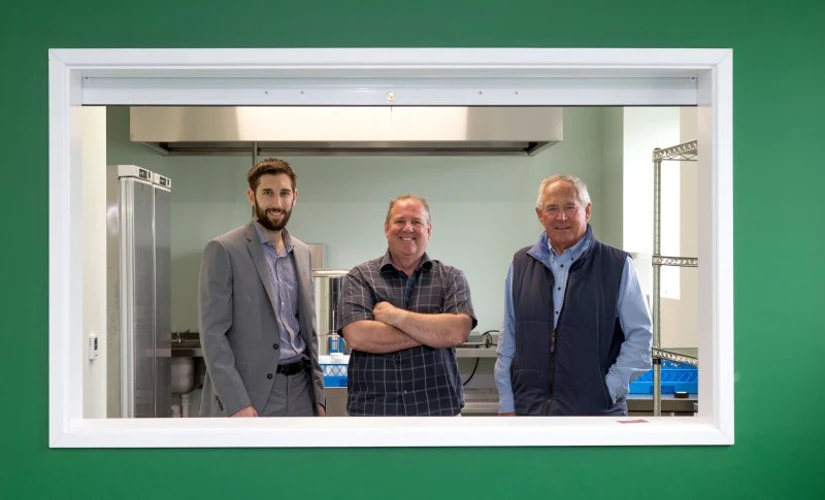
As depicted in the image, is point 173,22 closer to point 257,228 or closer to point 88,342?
point 257,228

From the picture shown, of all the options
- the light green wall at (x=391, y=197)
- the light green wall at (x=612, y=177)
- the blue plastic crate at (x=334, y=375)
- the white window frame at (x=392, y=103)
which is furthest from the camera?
the light green wall at (x=391, y=197)

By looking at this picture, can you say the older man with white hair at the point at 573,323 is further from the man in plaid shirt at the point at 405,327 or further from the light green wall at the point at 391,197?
the light green wall at the point at 391,197

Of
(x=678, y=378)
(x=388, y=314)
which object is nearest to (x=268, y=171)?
(x=388, y=314)

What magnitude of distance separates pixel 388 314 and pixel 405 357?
0.51 feet

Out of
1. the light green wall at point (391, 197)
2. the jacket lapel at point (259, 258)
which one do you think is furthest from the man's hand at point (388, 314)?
the light green wall at point (391, 197)

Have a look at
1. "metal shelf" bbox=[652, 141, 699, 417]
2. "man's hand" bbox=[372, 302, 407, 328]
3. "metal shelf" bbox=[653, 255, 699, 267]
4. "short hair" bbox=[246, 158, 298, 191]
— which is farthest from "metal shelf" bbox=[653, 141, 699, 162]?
"short hair" bbox=[246, 158, 298, 191]

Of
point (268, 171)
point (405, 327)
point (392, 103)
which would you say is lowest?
point (405, 327)

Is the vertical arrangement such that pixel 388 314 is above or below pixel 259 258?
below

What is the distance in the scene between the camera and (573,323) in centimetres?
251

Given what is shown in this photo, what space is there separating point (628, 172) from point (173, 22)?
3406mm

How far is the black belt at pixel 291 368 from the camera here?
8.70ft

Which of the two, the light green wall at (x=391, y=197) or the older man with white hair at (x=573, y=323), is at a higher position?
the light green wall at (x=391, y=197)

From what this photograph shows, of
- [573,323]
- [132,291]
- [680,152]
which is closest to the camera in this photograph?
[573,323]

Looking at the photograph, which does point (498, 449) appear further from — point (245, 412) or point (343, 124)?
point (343, 124)
